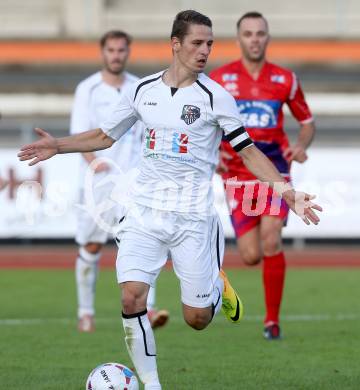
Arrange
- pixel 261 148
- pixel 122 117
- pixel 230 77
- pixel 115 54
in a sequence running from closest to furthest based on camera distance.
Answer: pixel 122 117 → pixel 261 148 → pixel 230 77 → pixel 115 54

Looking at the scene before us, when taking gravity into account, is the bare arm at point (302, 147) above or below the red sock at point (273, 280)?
above

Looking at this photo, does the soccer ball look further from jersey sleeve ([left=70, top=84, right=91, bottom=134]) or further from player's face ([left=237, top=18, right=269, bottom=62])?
player's face ([left=237, top=18, right=269, bottom=62])

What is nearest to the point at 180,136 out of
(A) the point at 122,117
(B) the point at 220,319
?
(A) the point at 122,117

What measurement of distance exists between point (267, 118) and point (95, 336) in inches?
94.1

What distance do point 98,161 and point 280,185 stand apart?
3529 millimetres

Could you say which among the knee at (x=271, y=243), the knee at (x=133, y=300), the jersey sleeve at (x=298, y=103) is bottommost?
the knee at (x=271, y=243)

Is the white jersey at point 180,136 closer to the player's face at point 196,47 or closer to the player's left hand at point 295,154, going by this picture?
the player's face at point 196,47

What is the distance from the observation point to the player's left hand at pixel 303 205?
6.05 m

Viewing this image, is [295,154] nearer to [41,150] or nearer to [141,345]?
[41,150]

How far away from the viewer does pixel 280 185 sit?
20.8 feet

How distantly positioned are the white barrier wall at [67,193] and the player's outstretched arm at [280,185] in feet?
33.0

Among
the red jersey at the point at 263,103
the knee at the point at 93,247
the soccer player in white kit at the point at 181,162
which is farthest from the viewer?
the knee at the point at 93,247

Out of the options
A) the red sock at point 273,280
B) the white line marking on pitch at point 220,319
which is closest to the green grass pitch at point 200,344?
the white line marking on pitch at point 220,319

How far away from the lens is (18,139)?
1906 centimetres
